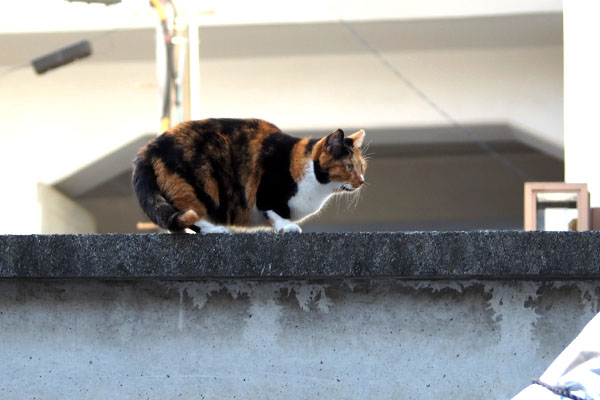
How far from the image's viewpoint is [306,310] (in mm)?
2775

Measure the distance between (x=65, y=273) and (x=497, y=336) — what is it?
120 cm

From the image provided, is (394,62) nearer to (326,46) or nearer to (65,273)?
(326,46)

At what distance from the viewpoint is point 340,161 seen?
3.45 metres

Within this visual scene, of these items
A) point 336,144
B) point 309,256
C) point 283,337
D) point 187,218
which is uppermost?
point 336,144

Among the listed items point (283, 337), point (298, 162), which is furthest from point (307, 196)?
point (283, 337)

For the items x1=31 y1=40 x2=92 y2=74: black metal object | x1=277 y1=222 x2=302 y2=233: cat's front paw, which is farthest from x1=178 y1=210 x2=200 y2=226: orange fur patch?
x1=31 y1=40 x2=92 y2=74: black metal object

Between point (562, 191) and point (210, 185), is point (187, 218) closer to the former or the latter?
point (210, 185)

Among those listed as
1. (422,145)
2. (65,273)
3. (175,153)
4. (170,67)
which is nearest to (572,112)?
(170,67)

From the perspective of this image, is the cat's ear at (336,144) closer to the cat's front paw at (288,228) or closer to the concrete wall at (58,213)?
the cat's front paw at (288,228)

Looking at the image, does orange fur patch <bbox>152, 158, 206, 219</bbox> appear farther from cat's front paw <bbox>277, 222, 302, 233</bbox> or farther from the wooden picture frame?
the wooden picture frame

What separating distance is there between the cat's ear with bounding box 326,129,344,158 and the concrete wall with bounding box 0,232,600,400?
745 mm

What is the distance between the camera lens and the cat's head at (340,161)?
11.2 ft

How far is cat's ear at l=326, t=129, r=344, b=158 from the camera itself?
11.3ft

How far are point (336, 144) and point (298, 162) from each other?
0.16 m
